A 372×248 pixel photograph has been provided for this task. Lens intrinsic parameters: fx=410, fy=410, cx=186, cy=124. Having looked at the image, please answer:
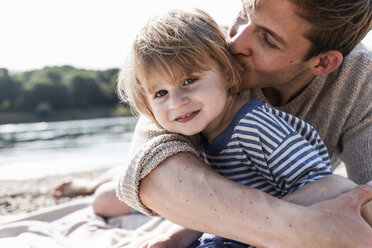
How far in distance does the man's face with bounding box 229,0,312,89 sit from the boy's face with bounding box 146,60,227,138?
1.02 ft

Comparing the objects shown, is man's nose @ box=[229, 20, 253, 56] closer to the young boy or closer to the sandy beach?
the young boy

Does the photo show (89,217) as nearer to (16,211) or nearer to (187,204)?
(16,211)

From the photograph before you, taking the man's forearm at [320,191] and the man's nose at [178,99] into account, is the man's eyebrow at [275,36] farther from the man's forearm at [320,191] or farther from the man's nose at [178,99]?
the man's forearm at [320,191]

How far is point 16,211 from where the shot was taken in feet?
13.4

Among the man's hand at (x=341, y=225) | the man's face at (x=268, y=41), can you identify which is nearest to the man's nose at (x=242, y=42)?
the man's face at (x=268, y=41)

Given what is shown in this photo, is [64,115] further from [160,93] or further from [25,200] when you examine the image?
[160,93]

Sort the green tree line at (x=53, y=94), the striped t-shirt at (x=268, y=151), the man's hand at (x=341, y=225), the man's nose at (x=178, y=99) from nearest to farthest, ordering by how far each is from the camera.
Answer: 1. the man's hand at (x=341, y=225)
2. the striped t-shirt at (x=268, y=151)
3. the man's nose at (x=178, y=99)
4. the green tree line at (x=53, y=94)

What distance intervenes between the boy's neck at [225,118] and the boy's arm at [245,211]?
0.85 feet

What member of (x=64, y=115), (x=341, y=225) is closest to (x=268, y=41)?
(x=341, y=225)

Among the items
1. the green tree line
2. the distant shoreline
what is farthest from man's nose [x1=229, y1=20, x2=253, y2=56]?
the green tree line

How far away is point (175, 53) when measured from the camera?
189 centimetres

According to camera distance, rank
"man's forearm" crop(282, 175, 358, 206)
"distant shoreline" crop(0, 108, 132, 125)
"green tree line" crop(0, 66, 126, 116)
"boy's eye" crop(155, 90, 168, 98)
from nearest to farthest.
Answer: "man's forearm" crop(282, 175, 358, 206)
"boy's eye" crop(155, 90, 168, 98)
"distant shoreline" crop(0, 108, 132, 125)
"green tree line" crop(0, 66, 126, 116)

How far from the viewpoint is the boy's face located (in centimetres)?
185

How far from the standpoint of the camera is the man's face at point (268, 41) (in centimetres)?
211
